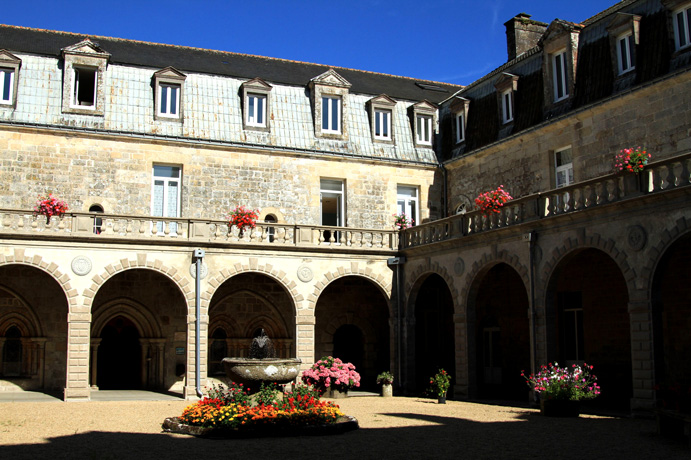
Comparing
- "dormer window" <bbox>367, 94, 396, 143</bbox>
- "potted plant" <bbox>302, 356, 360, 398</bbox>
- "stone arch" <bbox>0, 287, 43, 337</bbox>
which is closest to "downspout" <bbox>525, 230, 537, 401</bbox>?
"potted plant" <bbox>302, 356, 360, 398</bbox>

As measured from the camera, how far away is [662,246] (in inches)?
556

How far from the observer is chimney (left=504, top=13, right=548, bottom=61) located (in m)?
25.4

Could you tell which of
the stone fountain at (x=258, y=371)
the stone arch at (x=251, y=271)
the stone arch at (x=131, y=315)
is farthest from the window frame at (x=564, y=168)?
the stone arch at (x=131, y=315)

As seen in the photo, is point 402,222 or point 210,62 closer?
point 402,222

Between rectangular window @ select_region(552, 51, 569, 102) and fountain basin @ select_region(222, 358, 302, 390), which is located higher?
rectangular window @ select_region(552, 51, 569, 102)

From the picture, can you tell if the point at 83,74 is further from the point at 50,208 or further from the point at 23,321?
the point at 23,321

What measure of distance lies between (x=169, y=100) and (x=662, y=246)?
47.1 feet

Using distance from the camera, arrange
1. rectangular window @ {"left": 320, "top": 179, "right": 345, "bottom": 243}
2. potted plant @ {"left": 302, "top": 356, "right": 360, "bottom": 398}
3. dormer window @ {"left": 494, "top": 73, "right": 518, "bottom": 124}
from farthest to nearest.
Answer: rectangular window @ {"left": 320, "top": 179, "right": 345, "bottom": 243}
dormer window @ {"left": 494, "top": 73, "right": 518, "bottom": 124}
potted plant @ {"left": 302, "top": 356, "right": 360, "bottom": 398}

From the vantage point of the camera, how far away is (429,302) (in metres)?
24.7

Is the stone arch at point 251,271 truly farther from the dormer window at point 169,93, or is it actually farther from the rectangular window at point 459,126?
the rectangular window at point 459,126

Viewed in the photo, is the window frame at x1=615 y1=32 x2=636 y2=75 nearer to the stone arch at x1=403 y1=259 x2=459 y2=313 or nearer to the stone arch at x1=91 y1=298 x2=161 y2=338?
the stone arch at x1=403 y1=259 x2=459 y2=313

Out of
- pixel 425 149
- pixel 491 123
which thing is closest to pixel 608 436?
pixel 491 123

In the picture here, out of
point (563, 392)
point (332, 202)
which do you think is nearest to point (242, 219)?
point (332, 202)

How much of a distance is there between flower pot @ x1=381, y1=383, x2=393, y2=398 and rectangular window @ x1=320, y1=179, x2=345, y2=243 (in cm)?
476
